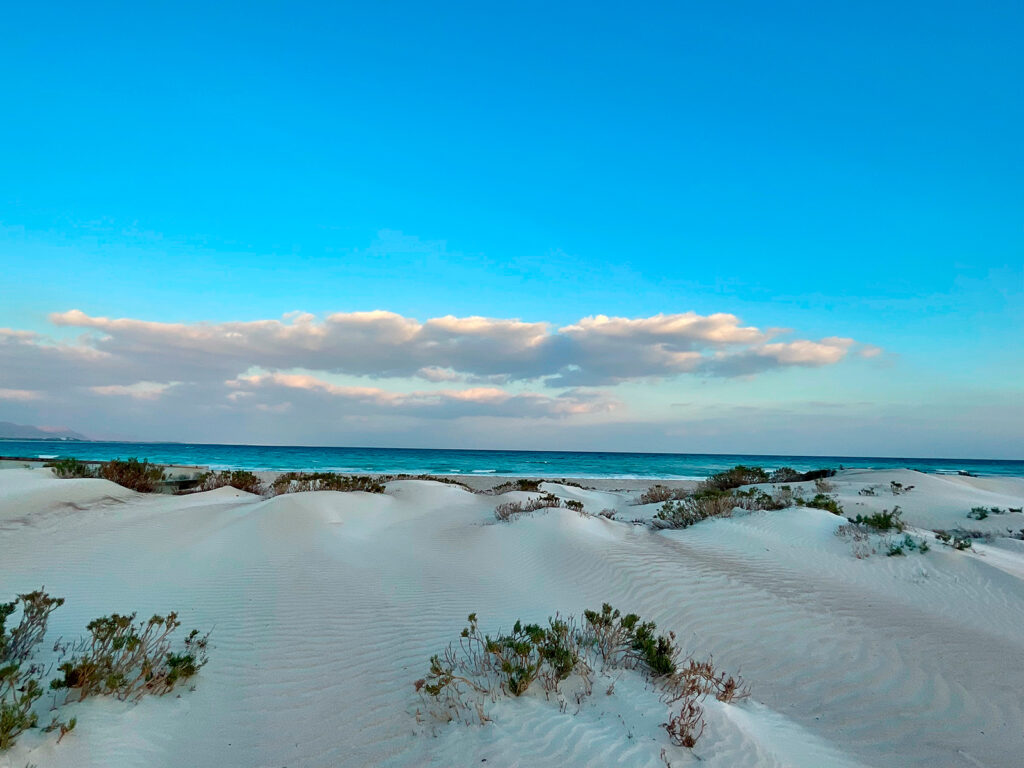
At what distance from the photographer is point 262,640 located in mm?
5523

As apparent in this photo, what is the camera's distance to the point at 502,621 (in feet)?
20.2

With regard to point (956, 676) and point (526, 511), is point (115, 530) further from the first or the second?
point (956, 676)

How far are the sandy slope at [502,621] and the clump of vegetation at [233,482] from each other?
404 cm

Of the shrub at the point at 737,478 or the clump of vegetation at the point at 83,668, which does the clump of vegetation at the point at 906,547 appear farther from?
the shrub at the point at 737,478

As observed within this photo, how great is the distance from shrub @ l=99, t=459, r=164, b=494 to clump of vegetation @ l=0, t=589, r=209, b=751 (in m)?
12.6

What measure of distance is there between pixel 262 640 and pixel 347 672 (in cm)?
129

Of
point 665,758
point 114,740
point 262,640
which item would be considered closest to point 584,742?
point 665,758

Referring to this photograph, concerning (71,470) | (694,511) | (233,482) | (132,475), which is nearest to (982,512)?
(694,511)

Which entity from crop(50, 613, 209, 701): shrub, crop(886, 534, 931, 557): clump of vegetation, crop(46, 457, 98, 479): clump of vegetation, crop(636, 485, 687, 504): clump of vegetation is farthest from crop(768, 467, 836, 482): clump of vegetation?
crop(46, 457, 98, 479): clump of vegetation

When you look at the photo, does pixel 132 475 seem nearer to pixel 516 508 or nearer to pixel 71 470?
pixel 71 470

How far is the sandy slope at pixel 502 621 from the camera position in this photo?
368 centimetres

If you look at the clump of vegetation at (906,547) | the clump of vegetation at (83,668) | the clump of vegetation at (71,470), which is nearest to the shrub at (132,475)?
the clump of vegetation at (71,470)

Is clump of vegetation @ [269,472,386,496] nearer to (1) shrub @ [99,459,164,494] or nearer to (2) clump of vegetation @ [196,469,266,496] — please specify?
(2) clump of vegetation @ [196,469,266,496]

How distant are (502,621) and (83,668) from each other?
3.85 m
